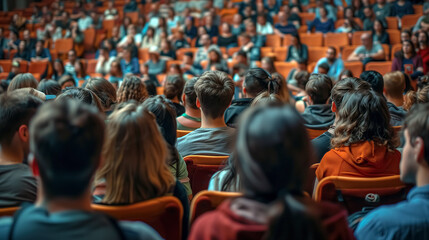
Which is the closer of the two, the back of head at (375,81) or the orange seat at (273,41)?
the back of head at (375,81)

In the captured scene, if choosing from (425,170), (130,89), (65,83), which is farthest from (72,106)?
(65,83)

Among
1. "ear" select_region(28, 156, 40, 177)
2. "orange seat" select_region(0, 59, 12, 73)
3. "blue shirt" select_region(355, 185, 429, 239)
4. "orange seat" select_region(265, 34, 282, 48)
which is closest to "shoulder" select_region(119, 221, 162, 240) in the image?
"ear" select_region(28, 156, 40, 177)

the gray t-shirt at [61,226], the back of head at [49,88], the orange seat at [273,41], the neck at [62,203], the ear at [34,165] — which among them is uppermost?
the orange seat at [273,41]

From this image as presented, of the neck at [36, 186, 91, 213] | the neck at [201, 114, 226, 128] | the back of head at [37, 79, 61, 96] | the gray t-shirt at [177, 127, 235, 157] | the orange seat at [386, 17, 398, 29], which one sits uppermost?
the orange seat at [386, 17, 398, 29]

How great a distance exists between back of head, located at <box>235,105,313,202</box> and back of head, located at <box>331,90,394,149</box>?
1.16m

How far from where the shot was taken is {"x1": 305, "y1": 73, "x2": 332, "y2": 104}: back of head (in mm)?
3357

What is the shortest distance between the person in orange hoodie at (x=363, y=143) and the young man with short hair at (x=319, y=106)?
112 cm

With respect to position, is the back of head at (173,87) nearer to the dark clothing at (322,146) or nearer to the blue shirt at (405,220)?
the dark clothing at (322,146)

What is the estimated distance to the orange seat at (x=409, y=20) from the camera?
820cm

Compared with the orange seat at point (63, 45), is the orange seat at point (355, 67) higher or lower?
lower

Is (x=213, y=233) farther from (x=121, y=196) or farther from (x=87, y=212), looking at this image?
(x=121, y=196)

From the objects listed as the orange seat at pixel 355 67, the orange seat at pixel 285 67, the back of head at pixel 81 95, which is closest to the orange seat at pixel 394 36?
the orange seat at pixel 355 67

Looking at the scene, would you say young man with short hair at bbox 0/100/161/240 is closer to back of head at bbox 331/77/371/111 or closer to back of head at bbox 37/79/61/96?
back of head at bbox 331/77/371/111

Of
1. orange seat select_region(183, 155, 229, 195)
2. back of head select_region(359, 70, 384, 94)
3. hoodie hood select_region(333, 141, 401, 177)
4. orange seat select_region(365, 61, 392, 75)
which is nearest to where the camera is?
hoodie hood select_region(333, 141, 401, 177)
